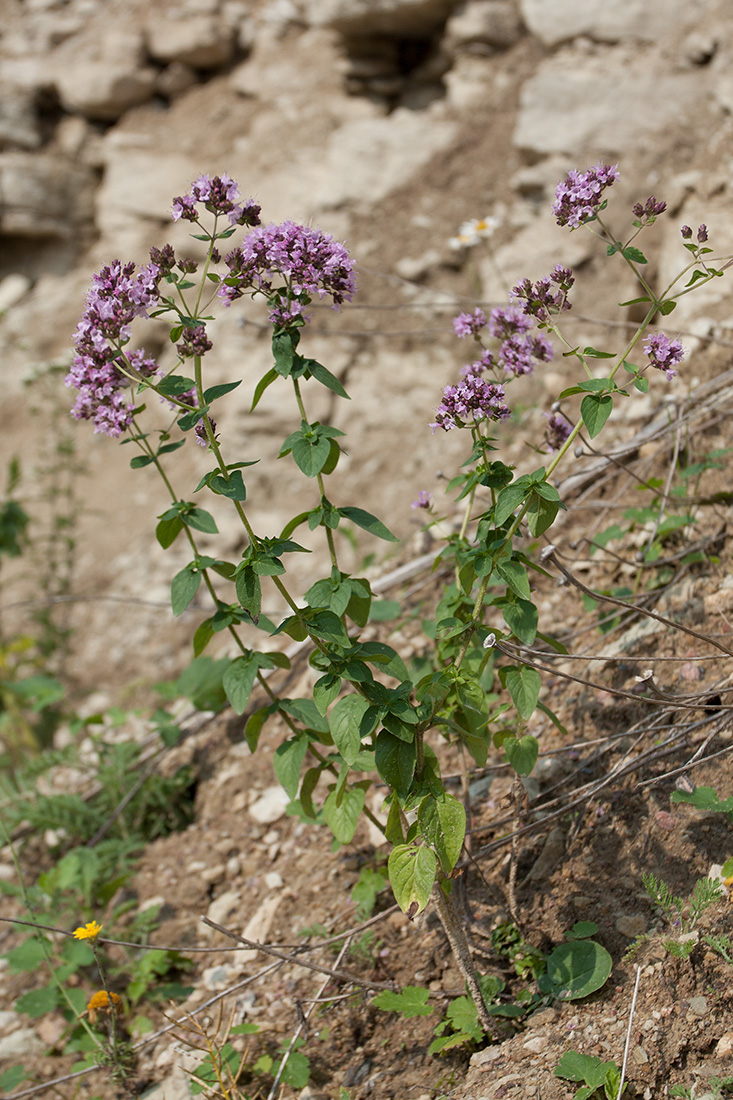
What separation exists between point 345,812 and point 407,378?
3864mm

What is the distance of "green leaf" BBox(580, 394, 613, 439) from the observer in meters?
1.70

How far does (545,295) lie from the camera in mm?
1865

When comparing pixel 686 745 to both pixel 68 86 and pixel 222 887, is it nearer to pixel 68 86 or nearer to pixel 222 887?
pixel 222 887

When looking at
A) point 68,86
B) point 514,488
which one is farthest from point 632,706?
point 68,86

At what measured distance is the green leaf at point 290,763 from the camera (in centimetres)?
198

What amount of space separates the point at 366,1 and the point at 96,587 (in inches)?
178

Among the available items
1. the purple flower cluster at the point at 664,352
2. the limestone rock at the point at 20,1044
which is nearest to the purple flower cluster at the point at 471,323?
the purple flower cluster at the point at 664,352

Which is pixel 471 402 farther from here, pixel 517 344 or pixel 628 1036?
pixel 628 1036

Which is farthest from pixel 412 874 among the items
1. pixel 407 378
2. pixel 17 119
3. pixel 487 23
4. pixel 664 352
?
pixel 17 119

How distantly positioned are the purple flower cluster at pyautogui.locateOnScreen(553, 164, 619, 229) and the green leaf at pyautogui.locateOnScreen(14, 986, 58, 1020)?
257cm

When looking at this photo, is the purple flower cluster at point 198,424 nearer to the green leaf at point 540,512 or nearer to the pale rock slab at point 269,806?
the green leaf at point 540,512

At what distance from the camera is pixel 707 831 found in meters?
2.00

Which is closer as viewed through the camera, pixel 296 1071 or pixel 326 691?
pixel 326 691

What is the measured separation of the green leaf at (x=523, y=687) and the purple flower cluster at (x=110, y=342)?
1025 mm
